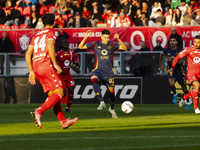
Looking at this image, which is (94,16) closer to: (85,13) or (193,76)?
(85,13)

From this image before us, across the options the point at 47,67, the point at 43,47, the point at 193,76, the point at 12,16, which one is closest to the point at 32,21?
the point at 12,16

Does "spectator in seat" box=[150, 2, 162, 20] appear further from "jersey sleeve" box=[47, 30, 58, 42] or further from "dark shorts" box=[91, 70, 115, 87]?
"jersey sleeve" box=[47, 30, 58, 42]

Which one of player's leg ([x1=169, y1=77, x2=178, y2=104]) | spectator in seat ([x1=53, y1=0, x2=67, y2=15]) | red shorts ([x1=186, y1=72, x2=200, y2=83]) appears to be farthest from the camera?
spectator in seat ([x1=53, y1=0, x2=67, y2=15])

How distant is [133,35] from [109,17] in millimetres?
3365

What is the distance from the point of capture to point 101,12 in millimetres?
26531

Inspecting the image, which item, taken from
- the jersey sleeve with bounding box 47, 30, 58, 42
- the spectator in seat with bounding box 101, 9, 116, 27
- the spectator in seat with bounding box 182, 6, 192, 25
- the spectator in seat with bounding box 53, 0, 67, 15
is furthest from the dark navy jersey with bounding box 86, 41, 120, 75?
the spectator in seat with bounding box 53, 0, 67, 15

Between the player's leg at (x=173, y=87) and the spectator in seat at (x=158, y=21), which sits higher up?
the spectator in seat at (x=158, y=21)

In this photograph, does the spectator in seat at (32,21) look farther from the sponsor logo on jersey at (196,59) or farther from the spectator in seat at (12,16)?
the sponsor logo on jersey at (196,59)

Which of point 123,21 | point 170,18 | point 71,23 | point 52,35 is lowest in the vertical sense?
point 71,23

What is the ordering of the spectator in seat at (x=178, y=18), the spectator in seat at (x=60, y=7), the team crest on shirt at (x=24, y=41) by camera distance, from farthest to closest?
1. the spectator in seat at (x=60, y=7)
2. the team crest on shirt at (x=24, y=41)
3. the spectator in seat at (x=178, y=18)

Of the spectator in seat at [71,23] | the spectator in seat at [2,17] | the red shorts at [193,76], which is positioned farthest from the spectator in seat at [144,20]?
the red shorts at [193,76]

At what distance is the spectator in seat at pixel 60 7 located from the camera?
27391 mm

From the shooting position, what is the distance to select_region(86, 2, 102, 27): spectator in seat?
83.4 ft

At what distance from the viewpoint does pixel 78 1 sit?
2734 centimetres
